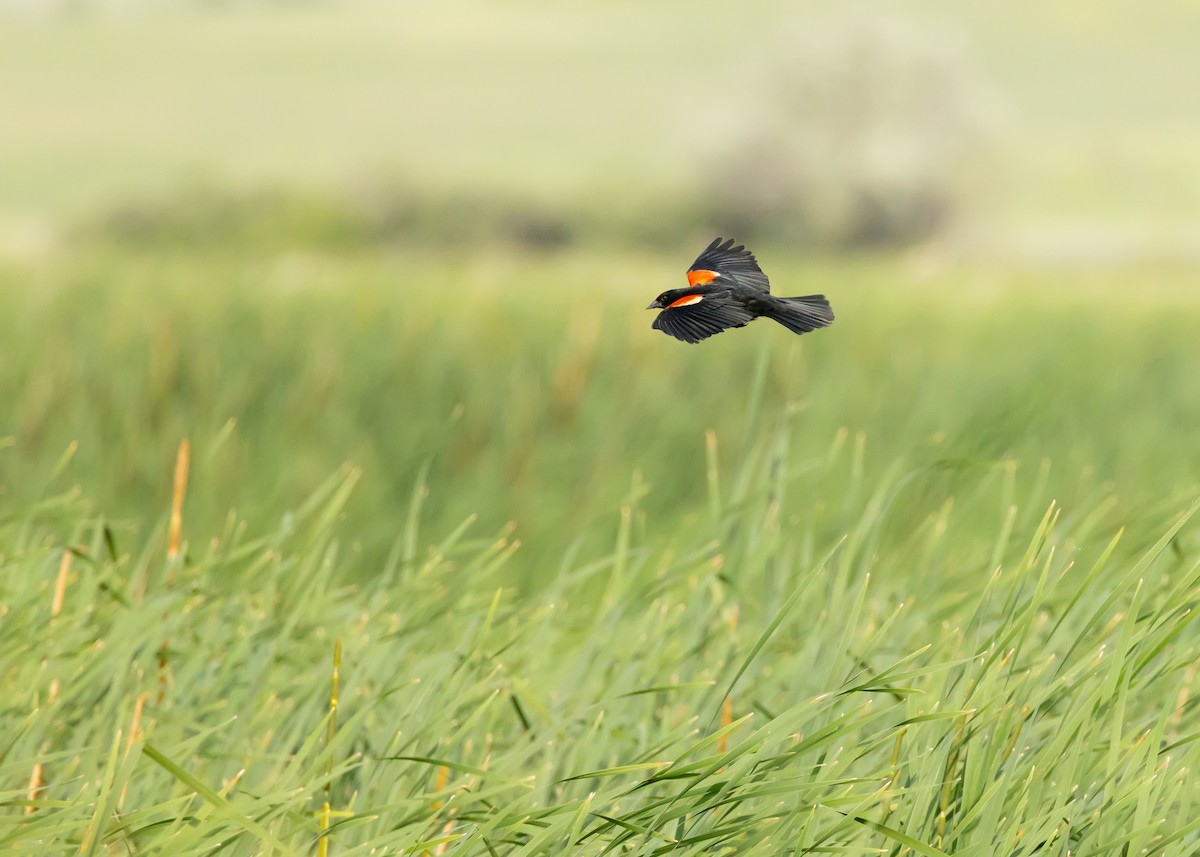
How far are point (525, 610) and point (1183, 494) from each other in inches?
49.4

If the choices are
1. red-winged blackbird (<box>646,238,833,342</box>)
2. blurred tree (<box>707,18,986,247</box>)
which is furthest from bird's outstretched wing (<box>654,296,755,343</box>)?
blurred tree (<box>707,18,986,247</box>)

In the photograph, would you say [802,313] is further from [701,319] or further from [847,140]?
[847,140]

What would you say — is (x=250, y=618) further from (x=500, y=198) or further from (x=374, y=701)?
(x=500, y=198)

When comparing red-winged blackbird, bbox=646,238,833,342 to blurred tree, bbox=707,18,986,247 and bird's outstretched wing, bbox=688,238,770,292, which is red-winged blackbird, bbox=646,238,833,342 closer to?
bird's outstretched wing, bbox=688,238,770,292

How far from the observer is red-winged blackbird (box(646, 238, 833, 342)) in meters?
0.86

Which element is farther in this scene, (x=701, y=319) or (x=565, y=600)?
(x=565, y=600)

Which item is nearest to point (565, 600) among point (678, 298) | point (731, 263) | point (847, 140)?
point (731, 263)

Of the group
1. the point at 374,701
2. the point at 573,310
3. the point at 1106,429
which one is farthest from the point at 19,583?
the point at 1106,429

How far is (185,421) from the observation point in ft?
17.5

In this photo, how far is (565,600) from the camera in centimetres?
329

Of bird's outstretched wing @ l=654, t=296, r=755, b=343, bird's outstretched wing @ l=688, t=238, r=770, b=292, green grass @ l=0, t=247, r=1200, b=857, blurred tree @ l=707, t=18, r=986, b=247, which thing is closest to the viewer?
bird's outstretched wing @ l=654, t=296, r=755, b=343

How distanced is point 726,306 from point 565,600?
96.7 inches

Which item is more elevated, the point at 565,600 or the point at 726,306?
the point at 726,306

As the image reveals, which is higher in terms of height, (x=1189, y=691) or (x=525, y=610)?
(x=1189, y=691)
